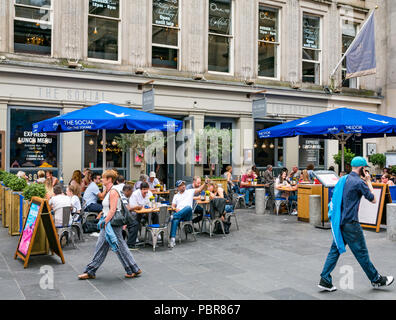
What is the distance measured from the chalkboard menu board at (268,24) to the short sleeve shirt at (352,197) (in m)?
15.1

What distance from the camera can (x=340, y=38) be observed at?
2173 cm

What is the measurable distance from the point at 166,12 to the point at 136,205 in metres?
10.8

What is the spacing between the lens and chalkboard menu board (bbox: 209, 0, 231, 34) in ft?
60.4

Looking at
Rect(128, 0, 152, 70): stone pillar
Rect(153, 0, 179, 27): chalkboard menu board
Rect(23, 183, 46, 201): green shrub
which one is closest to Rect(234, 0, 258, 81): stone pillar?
Rect(153, 0, 179, 27): chalkboard menu board

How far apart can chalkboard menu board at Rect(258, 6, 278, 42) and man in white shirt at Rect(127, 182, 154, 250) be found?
1293 centimetres

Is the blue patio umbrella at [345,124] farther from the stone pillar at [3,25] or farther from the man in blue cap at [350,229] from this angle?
the stone pillar at [3,25]

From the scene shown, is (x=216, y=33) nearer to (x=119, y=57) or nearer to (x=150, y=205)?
(x=119, y=57)

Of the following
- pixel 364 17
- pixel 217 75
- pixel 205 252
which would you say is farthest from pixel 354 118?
pixel 364 17

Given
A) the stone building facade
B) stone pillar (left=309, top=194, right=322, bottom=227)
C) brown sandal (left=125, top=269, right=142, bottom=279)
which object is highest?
the stone building facade

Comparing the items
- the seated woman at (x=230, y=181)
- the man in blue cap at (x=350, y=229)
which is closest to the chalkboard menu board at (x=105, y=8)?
the seated woman at (x=230, y=181)

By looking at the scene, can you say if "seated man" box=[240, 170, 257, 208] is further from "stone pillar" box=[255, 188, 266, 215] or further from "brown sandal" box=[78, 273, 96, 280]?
"brown sandal" box=[78, 273, 96, 280]

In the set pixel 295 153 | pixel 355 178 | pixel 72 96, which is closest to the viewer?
pixel 355 178

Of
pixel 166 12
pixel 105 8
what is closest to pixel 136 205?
pixel 105 8
